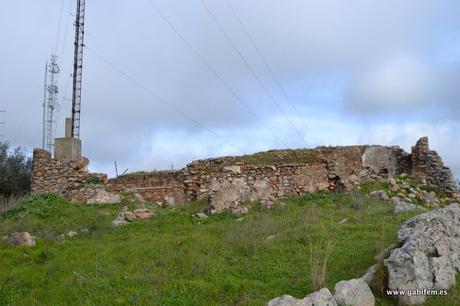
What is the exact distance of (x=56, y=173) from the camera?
1712cm

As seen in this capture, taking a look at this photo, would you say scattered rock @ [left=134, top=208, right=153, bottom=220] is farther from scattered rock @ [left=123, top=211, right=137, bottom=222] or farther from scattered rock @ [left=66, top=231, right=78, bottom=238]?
scattered rock @ [left=66, top=231, right=78, bottom=238]

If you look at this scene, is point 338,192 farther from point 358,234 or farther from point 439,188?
point 358,234

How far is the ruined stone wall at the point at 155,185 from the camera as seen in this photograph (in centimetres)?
1645

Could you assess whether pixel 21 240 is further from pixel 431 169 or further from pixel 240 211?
pixel 431 169

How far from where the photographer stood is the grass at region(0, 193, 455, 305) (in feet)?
22.9

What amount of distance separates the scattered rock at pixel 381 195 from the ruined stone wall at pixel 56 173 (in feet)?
32.5

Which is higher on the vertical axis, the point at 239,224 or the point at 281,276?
the point at 239,224

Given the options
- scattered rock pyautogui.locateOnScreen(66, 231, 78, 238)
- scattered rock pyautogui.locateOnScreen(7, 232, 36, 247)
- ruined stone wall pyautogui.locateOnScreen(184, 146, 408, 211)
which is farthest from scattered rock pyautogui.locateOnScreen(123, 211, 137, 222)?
scattered rock pyautogui.locateOnScreen(7, 232, 36, 247)

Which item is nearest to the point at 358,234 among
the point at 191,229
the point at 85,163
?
the point at 191,229

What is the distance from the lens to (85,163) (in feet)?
56.2

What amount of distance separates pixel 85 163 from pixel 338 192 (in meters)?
9.11

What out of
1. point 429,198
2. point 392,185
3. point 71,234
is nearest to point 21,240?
point 71,234

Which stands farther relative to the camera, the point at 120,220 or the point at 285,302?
the point at 120,220

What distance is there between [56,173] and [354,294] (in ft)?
45.2
